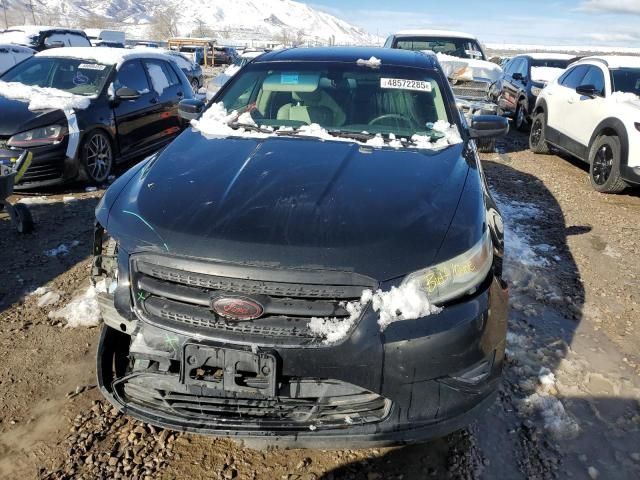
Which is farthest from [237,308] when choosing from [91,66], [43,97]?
[91,66]

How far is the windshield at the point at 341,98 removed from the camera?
3287 millimetres

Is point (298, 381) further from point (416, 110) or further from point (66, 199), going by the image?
point (66, 199)

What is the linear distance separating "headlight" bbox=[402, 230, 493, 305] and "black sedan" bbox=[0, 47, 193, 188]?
510cm

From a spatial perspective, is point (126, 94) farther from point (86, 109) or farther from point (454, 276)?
point (454, 276)

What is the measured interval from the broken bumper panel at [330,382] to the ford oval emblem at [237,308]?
9 cm

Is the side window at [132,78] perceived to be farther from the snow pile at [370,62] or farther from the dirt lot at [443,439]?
the snow pile at [370,62]

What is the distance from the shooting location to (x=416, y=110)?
3.39m

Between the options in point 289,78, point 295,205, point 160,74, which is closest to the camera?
point 295,205

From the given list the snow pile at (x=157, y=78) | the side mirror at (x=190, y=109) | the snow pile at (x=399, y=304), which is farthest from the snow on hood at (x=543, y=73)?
the snow pile at (x=399, y=304)

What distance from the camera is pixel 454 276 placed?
6.47 feet

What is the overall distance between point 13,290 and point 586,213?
6.03m

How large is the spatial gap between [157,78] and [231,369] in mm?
6682

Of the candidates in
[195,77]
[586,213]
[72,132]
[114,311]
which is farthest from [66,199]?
[195,77]

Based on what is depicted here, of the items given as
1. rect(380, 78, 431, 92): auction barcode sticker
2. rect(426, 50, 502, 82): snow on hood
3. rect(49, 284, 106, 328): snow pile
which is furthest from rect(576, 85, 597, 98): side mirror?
rect(49, 284, 106, 328): snow pile
